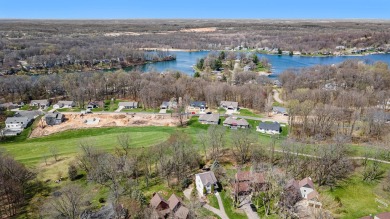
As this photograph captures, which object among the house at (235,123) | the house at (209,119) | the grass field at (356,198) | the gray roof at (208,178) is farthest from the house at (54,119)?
the grass field at (356,198)

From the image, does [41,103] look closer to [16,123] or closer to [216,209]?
[16,123]

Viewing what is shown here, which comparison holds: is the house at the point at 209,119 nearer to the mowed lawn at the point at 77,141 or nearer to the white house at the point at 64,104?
the mowed lawn at the point at 77,141

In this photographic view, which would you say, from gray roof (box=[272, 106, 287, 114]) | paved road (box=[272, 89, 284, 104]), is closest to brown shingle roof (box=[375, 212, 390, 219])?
gray roof (box=[272, 106, 287, 114])

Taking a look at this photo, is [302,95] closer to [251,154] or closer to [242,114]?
[242,114]

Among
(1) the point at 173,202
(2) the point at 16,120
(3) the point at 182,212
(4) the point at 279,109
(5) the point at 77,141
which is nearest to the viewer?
(3) the point at 182,212

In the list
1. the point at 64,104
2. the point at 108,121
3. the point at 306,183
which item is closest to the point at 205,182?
the point at 306,183

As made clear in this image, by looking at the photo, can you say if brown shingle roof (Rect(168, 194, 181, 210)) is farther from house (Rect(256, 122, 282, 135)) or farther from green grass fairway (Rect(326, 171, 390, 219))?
house (Rect(256, 122, 282, 135))
